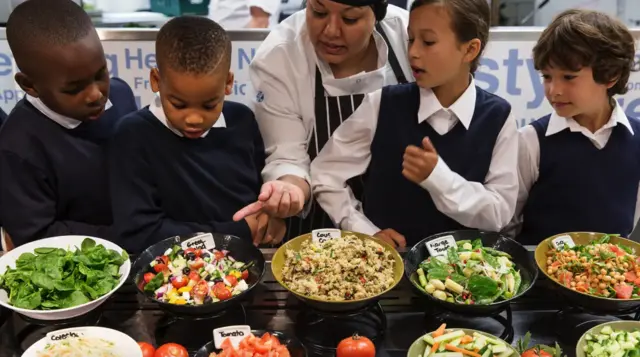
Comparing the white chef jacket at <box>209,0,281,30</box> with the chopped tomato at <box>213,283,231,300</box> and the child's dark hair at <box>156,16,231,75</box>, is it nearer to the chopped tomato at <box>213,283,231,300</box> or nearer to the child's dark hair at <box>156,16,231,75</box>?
the child's dark hair at <box>156,16,231,75</box>

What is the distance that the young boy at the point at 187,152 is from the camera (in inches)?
75.3

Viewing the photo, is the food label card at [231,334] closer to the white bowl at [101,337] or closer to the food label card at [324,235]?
the white bowl at [101,337]

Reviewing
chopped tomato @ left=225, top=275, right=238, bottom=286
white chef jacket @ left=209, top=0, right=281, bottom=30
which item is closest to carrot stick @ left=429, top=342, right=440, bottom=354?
chopped tomato @ left=225, top=275, right=238, bottom=286

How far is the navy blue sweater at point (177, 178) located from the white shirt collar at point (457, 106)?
635mm

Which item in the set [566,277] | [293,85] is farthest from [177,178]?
[566,277]

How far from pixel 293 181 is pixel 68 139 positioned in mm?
801

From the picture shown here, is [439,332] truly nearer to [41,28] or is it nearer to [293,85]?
[293,85]

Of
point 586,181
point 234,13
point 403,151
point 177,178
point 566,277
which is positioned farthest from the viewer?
point 234,13

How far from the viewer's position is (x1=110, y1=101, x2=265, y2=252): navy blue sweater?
6.67 ft

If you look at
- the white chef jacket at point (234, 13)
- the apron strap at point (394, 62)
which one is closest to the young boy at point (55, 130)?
the apron strap at point (394, 62)

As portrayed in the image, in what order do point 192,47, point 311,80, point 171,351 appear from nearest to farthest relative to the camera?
point 171,351, point 192,47, point 311,80

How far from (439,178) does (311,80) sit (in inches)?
28.1

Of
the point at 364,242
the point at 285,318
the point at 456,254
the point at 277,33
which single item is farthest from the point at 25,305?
the point at 277,33

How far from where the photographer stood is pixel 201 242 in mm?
1946
